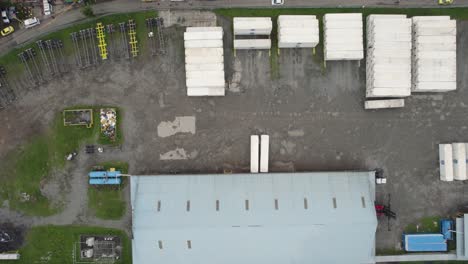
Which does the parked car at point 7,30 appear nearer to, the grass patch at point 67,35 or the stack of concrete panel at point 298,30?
the grass patch at point 67,35

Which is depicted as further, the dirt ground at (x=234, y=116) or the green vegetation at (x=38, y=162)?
the dirt ground at (x=234, y=116)

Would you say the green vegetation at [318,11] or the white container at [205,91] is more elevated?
the green vegetation at [318,11]

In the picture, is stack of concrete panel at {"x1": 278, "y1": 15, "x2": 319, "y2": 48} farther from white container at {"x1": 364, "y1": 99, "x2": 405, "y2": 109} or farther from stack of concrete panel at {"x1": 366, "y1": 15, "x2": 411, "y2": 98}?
white container at {"x1": 364, "y1": 99, "x2": 405, "y2": 109}

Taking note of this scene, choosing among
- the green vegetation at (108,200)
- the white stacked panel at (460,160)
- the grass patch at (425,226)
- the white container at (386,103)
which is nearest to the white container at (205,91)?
the green vegetation at (108,200)

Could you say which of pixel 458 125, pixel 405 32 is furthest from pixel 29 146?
pixel 458 125

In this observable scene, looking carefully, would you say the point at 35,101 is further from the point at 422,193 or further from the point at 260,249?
the point at 422,193

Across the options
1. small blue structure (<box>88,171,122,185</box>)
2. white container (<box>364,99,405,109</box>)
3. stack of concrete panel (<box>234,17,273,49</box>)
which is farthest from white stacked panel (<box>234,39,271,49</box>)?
small blue structure (<box>88,171,122,185</box>)

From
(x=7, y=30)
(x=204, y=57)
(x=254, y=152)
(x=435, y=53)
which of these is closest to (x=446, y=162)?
(x=435, y=53)
